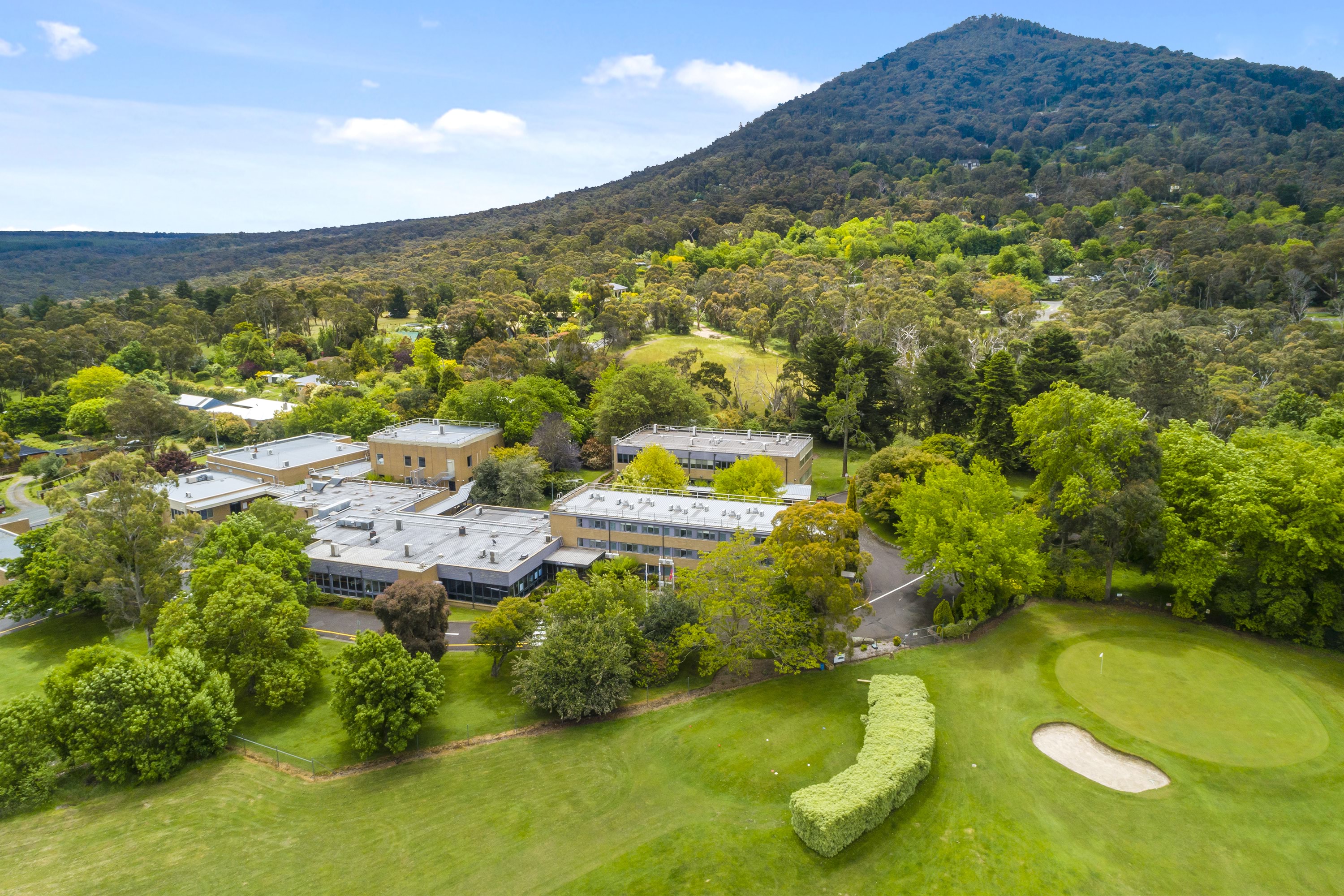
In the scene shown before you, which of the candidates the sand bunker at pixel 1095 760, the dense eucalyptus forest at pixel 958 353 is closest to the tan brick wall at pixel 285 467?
the dense eucalyptus forest at pixel 958 353

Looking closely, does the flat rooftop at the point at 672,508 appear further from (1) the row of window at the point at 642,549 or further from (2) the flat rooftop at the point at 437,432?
(2) the flat rooftop at the point at 437,432

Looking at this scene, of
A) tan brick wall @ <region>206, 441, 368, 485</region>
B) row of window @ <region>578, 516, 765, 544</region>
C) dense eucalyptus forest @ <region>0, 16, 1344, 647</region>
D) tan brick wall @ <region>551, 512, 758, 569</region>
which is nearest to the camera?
dense eucalyptus forest @ <region>0, 16, 1344, 647</region>

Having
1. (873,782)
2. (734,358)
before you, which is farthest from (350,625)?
(734,358)

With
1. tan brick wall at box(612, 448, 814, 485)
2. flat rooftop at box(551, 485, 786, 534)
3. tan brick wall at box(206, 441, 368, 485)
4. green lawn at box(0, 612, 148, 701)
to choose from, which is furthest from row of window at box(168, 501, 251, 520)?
tan brick wall at box(612, 448, 814, 485)

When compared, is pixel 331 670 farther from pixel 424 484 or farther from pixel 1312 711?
pixel 1312 711

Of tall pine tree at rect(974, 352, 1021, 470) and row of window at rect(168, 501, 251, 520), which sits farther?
tall pine tree at rect(974, 352, 1021, 470)

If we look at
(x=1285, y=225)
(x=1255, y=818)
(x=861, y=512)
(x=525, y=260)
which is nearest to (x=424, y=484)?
(x=861, y=512)

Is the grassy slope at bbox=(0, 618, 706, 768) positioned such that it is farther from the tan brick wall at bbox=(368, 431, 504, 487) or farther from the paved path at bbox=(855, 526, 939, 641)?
the tan brick wall at bbox=(368, 431, 504, 487)
